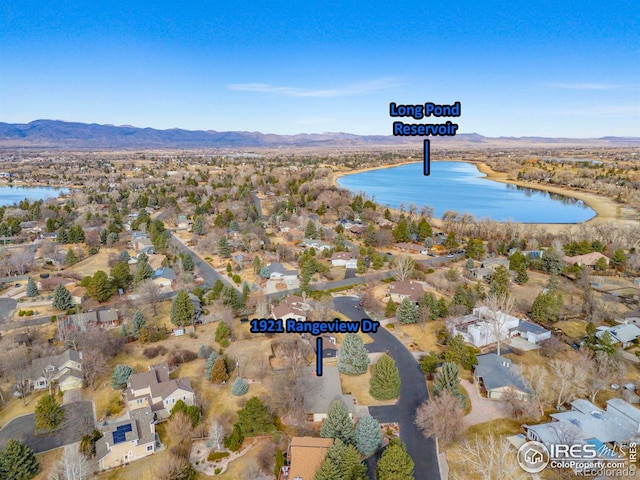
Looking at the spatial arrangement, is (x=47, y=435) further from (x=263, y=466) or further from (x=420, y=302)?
(x=420, y=302)

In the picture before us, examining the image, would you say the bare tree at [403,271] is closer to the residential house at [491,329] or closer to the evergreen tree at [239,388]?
the residential house at [491,329]

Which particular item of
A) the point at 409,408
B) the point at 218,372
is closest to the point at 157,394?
the point at 218,372

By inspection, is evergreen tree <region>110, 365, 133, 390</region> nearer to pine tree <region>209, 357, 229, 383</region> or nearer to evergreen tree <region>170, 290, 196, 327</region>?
pine tree <region>209, 357, 229, 383</region>

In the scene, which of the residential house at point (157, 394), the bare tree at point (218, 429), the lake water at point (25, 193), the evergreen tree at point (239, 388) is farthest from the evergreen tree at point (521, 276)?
the lake water at point (25, 193)

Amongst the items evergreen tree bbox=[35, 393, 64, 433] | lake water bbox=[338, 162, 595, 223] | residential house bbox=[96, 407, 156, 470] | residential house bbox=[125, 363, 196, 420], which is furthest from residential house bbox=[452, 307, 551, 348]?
lake water bbox=[338, 162, 595, 223]

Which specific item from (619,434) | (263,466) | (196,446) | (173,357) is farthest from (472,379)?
(173,357)

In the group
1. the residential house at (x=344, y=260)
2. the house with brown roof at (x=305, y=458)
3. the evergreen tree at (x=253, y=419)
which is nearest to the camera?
the house with brown roof at (x=305, y=458)
